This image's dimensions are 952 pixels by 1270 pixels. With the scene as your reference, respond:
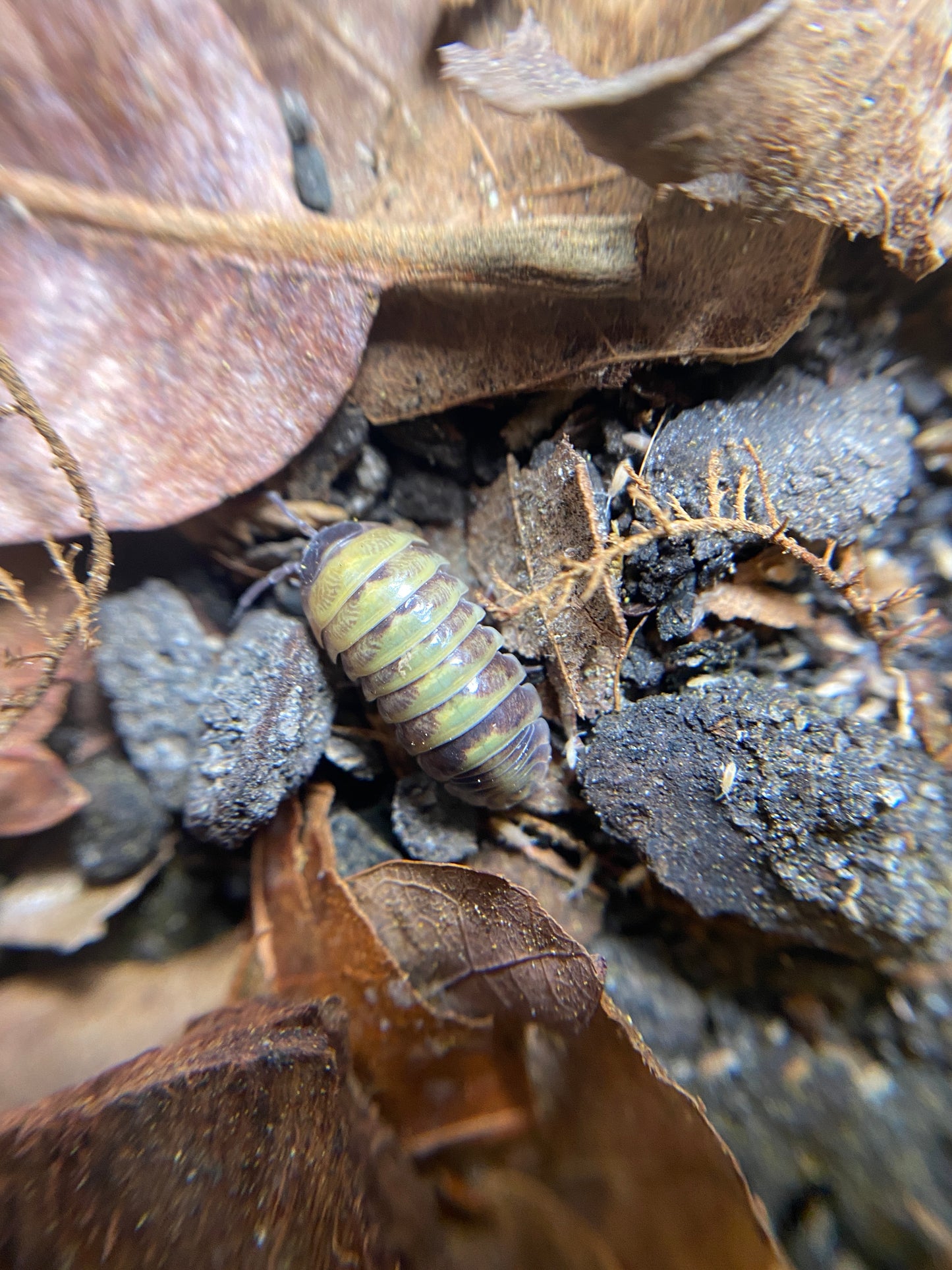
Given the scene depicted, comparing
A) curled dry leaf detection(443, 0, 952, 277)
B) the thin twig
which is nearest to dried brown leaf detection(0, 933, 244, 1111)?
the thin twig

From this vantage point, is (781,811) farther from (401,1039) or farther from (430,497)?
(430,497)

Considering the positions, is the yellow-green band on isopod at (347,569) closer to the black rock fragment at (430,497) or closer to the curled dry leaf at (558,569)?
the black rock fragment at (430,497)

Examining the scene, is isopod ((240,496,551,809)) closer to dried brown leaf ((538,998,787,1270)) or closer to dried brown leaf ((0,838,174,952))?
dried brown leaf ((538,998,787,1270))

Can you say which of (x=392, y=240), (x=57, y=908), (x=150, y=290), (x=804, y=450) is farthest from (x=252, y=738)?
(x=804, y=450)

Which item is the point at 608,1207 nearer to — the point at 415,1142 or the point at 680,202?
the point at 415,1142

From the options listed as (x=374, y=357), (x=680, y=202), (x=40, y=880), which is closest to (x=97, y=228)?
(x=374, y=357)

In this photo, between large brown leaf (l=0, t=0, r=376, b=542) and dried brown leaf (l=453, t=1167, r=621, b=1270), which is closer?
large brown leaf (l=0, t=0, r=376, b=542)
